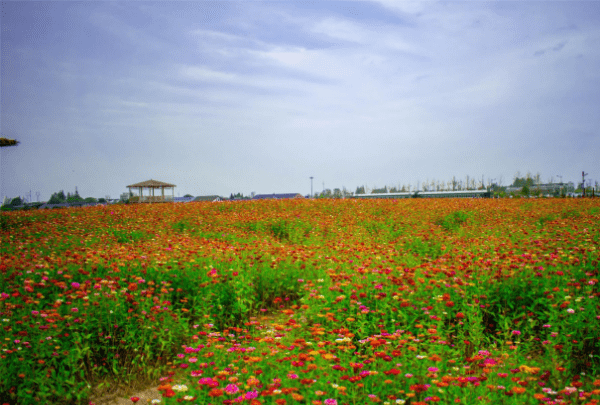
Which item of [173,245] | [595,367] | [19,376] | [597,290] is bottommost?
[595,367]

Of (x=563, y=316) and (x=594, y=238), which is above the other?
(x=594, y=238)

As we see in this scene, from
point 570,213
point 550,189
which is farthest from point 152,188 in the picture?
point 550,189

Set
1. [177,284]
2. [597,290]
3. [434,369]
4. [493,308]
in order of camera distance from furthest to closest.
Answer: [177,284]
[493,308]
[597,290]
[434,369]

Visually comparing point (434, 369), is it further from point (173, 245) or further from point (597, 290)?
point (173, 245)

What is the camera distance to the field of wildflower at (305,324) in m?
2.62

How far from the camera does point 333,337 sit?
3.70 m

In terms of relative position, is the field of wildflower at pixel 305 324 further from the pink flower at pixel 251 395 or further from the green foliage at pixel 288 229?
the green foliage at pixel 288 229

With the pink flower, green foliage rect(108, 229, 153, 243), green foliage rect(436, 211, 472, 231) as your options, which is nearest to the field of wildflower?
the pink flower

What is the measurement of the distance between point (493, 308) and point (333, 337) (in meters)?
2.32

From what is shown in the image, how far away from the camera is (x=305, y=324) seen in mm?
4254

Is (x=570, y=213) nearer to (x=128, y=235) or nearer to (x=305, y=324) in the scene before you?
(x=305, y=324)

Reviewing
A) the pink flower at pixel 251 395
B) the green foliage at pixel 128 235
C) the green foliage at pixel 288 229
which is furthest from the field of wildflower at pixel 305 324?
the green foliage at pixel 288 229

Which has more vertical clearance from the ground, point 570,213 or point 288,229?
point 570,213

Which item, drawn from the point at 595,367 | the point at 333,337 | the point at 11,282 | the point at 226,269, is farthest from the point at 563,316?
the point at 11,282
